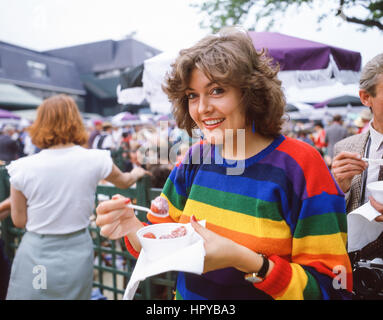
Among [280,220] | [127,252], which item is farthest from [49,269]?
→ [280,220]

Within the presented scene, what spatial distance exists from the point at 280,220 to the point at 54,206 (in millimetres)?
1704

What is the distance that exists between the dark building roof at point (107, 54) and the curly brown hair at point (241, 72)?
36.6 meters

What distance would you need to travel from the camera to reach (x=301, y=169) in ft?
3.66

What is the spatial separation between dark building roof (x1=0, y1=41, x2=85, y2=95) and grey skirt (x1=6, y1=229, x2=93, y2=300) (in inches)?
1226

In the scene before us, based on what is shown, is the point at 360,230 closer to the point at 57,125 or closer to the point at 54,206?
the point at 54,206

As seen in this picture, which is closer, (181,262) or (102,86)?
(181,262)

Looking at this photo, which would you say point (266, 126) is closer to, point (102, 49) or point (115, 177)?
point (115, 177)

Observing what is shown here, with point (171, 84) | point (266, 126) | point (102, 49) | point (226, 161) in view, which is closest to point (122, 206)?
point (226, 161)

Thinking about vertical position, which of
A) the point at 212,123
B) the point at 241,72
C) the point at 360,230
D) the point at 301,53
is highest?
the point at 301,53

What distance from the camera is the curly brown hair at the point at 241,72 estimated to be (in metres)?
1.18

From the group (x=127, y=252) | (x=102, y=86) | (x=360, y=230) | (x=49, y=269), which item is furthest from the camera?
(x=102, y=86)

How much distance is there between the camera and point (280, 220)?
1.11m

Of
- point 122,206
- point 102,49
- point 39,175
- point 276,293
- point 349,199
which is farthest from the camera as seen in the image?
point 102,49
